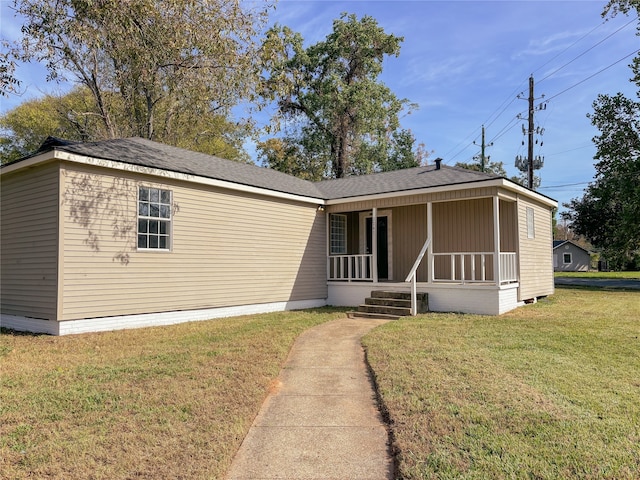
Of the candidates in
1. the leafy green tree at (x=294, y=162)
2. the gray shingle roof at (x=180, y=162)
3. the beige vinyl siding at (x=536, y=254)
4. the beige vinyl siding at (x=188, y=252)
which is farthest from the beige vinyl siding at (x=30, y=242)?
the leafy green tree at (x=294, y=162)

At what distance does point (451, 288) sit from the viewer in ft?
34.0

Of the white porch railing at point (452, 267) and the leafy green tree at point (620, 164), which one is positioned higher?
the leafy green tree at point (620, 164)

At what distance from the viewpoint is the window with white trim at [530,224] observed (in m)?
12.0

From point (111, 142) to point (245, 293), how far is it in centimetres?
452

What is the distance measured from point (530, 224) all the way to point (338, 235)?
18.1ft

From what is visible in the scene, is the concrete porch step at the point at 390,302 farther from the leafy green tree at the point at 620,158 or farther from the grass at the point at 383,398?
the leafy green tree at the point at 620,158

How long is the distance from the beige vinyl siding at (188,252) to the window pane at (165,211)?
0.15 meters

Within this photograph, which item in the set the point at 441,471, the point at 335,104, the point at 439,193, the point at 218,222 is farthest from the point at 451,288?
the point at 335,104

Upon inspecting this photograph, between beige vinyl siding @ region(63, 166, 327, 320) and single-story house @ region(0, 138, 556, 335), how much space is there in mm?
26

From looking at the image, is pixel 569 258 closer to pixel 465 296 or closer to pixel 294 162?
pixel 294 162

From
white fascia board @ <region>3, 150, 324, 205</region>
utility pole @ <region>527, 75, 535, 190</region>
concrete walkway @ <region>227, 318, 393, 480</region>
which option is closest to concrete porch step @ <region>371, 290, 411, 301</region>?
white fascia board @ <region>3, 150, 324, 205</region>

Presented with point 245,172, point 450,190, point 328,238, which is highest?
point 245,172

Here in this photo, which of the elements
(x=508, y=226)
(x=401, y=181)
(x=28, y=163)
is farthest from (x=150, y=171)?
(x=508, y=226)

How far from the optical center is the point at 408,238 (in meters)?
12.6
